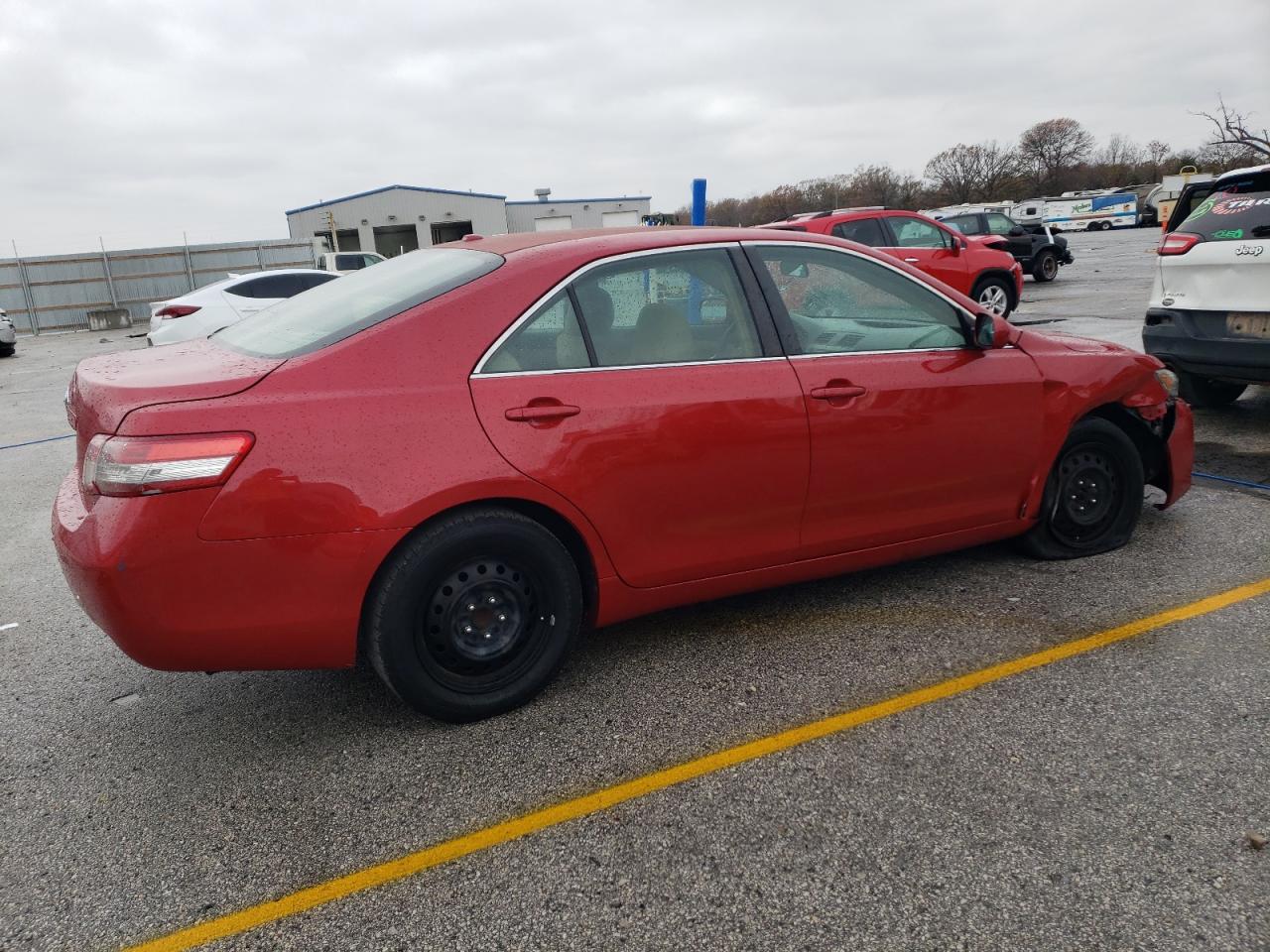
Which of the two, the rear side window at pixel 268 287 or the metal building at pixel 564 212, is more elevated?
the metal building at pixel 564 212

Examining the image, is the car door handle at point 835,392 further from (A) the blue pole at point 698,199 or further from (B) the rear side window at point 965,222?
(B) the rear side window at point 965,222

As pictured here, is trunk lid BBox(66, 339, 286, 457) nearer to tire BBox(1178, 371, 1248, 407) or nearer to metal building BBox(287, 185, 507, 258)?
tire BBox(1178, 371, 1248, 407)

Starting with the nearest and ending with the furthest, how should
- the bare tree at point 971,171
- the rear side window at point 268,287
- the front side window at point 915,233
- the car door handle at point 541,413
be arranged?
the car door handle at point 541,413 → the front side window at point 915,233 → the rear side window at point 268,287 → the bare tree at point 971,171

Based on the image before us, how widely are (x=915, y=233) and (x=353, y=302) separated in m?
11.7

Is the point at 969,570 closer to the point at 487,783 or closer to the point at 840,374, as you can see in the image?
the point at 840,374

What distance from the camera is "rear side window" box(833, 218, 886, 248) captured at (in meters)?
12.9

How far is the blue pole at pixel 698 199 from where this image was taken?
6945 millimetres

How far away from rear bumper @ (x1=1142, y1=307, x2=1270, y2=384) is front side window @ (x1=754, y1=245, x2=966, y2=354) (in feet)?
10.2

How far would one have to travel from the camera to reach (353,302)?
341 centimetres

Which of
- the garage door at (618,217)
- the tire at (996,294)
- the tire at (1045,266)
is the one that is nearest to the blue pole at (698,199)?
the tire at (996,294)

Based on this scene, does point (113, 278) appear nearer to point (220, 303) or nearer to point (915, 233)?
point (220, 303)

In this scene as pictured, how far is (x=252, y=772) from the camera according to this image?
2.96m

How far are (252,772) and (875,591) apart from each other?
265cm

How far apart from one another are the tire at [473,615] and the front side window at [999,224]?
1962 centimetres
